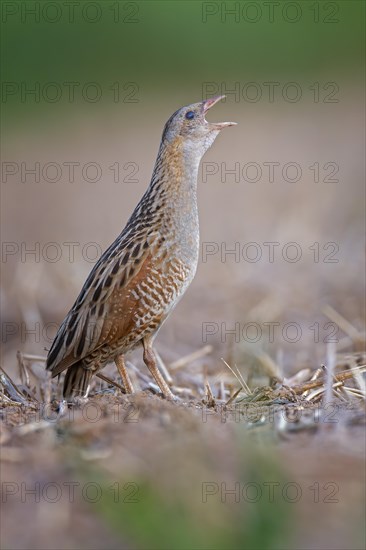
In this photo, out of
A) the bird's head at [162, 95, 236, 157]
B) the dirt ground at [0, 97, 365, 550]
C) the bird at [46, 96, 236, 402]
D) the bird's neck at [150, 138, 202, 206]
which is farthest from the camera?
the bird's head at [162, 95, 236, 157]

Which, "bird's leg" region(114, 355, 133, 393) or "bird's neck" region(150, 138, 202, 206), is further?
"bird's neck" region(150, 138, 202, 206)

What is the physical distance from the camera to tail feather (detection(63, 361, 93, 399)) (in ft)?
19.9

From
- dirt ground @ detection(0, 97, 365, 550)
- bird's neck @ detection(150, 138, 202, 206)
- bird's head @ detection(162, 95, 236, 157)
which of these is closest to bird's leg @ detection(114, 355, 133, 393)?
dirt ground @ detection(0, 97, 365, 550)

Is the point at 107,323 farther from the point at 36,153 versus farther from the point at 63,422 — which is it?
the point at 36,153

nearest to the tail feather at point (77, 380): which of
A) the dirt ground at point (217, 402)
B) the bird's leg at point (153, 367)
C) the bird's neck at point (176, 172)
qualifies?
the dirt ground at point (217, 402)

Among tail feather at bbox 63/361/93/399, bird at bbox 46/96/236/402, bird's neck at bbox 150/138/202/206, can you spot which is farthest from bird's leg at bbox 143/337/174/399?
bird's neck at bbox 150/138/202/206

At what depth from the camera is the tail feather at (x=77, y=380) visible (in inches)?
239

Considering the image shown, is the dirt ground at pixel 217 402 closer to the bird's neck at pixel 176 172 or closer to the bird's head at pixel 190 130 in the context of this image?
the bird's neck at pixel 176 172

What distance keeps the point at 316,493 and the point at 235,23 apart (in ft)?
69.6

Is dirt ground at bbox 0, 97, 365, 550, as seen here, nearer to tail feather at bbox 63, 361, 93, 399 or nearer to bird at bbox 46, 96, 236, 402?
tail feather at bbox 63, 361, 93, 399

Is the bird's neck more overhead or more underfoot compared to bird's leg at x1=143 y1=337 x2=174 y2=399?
more overhead

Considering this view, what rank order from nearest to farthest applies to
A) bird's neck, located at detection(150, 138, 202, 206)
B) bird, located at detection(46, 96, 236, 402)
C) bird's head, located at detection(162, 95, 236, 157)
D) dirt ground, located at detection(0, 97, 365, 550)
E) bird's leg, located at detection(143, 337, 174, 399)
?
dirt ground, located at detection(0, 97, 365, 550)
bird, located at detection(46, 96, 236, 402)
bird's leg, located at detection(143, 337, 174, 399)
bird's neck, located at detection(150, 138, 202, 206)
bird's head, located at detection(162, 95, 236, 157)

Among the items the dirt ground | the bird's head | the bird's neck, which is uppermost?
the bird's head

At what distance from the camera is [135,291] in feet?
19.4
